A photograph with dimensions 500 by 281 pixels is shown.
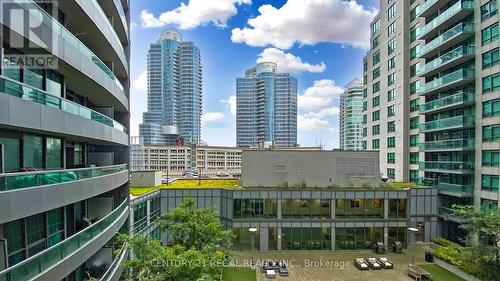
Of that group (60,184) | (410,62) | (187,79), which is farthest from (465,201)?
(187,79)

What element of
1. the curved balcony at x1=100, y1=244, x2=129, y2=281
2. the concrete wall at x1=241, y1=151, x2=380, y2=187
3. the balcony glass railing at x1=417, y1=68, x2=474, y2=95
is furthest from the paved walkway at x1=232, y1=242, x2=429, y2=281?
the balcony glass railing at x1=417, y1=68, x2=474, y2=95

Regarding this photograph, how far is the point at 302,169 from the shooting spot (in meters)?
35.1

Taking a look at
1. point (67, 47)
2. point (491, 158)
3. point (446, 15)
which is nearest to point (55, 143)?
point (67, 47)

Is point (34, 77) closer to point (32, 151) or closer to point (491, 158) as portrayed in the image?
point (32, 151)

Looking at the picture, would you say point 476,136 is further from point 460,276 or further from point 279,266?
point 279,266

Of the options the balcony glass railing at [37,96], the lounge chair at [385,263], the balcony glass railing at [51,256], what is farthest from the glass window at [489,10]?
the balcony glass railing at [51,256]

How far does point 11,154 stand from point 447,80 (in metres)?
40.1

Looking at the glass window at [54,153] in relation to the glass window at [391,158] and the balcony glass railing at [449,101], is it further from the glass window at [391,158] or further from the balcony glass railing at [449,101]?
the glass window at [391,158]

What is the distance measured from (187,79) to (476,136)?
12210 centimetres

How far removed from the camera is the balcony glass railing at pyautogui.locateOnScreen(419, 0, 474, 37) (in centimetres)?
3197

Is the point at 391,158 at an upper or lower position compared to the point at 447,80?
lower

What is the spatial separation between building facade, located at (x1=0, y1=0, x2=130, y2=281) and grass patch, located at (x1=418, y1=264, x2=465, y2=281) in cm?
2587

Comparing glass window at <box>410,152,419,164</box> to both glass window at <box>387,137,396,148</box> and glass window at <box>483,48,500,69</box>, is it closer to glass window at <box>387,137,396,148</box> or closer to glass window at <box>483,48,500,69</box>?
glass window at <box>387,137,396,148</box>

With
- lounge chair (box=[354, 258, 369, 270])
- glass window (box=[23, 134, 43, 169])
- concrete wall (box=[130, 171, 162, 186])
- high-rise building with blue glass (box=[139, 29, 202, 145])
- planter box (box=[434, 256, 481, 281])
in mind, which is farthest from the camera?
high-rise building with blue glass (box=[139, 29, 202, 145])
